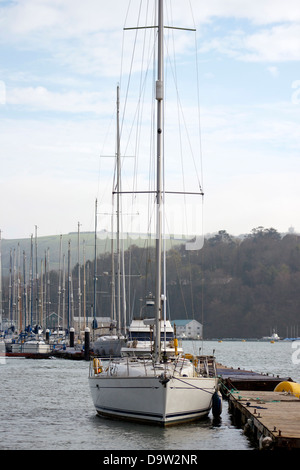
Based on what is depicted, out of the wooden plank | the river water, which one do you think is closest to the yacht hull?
the river water

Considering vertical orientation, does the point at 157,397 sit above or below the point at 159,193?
below

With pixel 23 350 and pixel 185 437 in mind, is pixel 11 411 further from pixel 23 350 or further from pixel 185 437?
pixel 23 350

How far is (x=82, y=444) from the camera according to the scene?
25.2 m

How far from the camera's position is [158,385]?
25.2 m

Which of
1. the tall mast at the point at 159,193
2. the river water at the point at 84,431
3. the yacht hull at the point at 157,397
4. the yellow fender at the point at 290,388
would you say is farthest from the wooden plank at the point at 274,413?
the tall mast at the point at 159,193

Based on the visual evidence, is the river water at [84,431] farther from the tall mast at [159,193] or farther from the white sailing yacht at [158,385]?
the tall mast at [159,193]

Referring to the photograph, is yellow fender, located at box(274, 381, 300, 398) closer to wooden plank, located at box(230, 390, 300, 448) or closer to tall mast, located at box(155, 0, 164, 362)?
wooden plank, located at box(230, 390, 300, 448)

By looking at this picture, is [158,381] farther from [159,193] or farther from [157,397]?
[159,193]

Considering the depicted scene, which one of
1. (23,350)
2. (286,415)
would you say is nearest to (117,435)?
(286,415)

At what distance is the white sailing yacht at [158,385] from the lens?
2562 cm

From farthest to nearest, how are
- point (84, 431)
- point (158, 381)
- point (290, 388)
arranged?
point (290, 388) → point (84, 431) → point (158, 381)

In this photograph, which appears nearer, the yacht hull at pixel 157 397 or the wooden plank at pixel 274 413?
the wooden plank at pixel 274 413

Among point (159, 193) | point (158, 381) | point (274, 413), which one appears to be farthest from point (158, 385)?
point (159, 193)

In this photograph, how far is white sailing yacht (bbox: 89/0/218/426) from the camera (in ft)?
84.1
